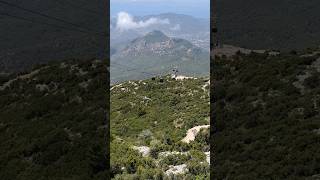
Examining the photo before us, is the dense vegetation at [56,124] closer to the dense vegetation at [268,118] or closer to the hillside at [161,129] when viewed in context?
the hillside at [161,129]

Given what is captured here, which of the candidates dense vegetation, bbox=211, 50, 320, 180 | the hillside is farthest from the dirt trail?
dense vegetation, bbox=211, 50, 320, 180

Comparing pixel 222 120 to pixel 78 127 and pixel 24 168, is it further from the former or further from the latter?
pixel 24 168

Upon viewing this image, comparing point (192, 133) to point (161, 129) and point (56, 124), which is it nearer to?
point (161, 129)

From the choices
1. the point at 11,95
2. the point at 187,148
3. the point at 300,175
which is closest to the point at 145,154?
the point at 187,148

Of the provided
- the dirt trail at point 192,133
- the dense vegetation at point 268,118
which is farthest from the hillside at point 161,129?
the dense vegetation at point 268,118

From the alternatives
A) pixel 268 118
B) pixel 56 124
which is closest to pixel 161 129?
pixel 56 124
